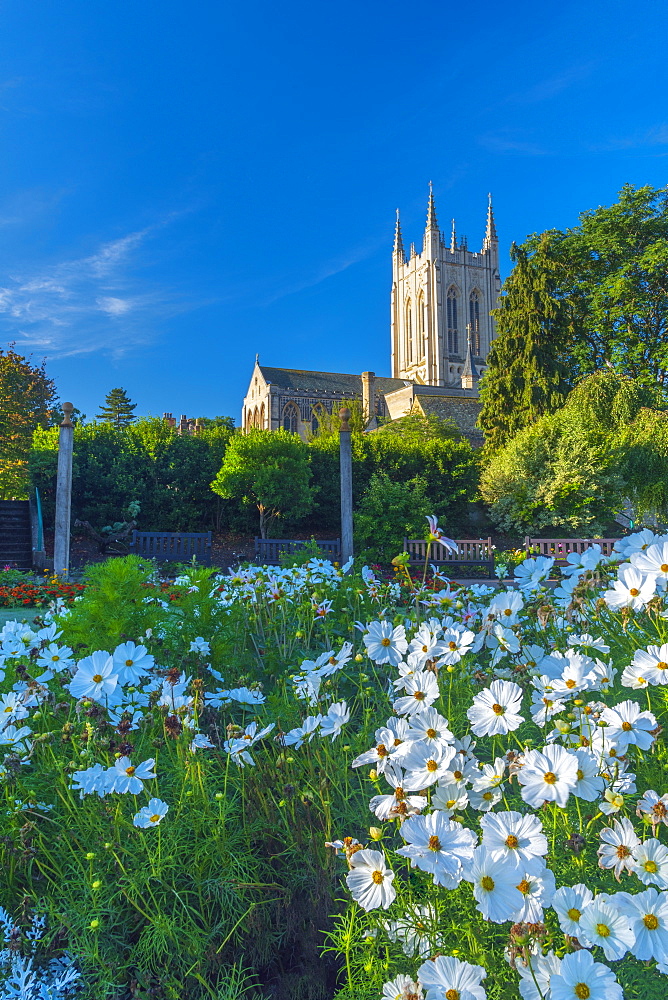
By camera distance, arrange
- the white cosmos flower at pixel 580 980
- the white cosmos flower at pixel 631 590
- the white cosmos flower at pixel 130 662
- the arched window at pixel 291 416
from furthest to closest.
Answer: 1. the arched window at pixel 291 416
2. the white cosmos flower at pixel 130 662
3. the white cosmos flower at pixel 631 590
4. the white cosmos flower at pixel 580 980

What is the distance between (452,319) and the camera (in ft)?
227

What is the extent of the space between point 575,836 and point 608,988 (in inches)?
8.9

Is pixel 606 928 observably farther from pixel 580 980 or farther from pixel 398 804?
pixel 398 804

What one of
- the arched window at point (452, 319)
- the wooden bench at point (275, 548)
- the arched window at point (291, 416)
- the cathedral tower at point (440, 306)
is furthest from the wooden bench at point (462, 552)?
the arched window at point (452, 319)

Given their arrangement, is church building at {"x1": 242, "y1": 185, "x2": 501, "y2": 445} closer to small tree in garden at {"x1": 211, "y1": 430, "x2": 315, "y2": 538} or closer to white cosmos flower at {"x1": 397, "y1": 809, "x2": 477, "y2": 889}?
small tree in garden at {"x1": 211, "y1": 430, "x2": 315, "y2": 538}

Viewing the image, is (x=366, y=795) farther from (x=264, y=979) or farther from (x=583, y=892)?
(x=583, y=892)

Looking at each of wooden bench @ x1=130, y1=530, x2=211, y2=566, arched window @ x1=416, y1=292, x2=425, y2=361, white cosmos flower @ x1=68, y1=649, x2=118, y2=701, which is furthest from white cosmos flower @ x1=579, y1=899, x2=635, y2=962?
arched window @ x1=416, y1=292, x2=425, y2=361

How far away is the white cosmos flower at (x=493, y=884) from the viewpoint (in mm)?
956

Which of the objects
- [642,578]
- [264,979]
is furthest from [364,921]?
[642,578]

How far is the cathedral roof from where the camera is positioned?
58.6 metres

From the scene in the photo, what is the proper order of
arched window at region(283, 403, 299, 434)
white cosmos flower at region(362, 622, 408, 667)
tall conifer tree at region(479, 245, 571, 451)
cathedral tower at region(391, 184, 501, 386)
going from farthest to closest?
cathedral tower at region(391, 184, 501, 386), arched window at region(283, 403, 299, 434), tall conifer tree at region(479, 245, 571, 451), white cosmos flower at region(362, 622, 408, 667)

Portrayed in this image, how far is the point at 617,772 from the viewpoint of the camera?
3.94ft

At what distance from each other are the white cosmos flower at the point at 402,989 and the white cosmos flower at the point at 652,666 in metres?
0.75

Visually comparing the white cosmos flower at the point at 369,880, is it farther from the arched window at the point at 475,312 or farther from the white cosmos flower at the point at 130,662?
the arched window at the point at 475,312
